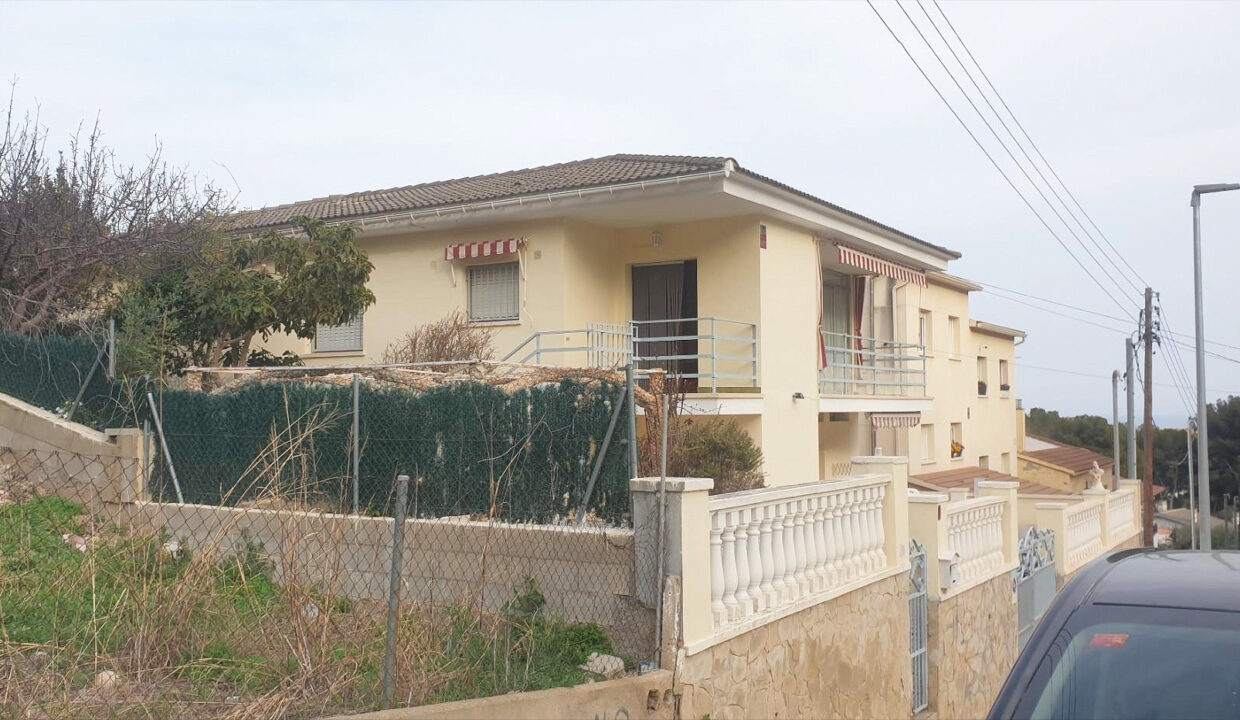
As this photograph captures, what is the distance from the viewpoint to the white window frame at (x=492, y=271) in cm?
1709

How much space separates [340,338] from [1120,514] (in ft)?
48.8

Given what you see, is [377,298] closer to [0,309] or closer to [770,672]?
[0,309]

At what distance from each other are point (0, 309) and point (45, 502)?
4485 mm

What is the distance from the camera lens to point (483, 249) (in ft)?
55.6

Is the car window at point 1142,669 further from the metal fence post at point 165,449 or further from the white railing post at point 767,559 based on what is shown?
the metal fence post at point 165,449

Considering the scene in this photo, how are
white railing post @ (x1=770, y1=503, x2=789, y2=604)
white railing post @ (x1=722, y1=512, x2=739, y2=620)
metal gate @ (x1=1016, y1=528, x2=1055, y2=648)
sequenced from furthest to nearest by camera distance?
metal gate @ (x1=1016, y1=528, x2=1055, y2=648), white railing post @ (x1=770, y1=503, x2=789, y2=604), white railing post @ (x1=722, y1=512, x2=739, y2=620)

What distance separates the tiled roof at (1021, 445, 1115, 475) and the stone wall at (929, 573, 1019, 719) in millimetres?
25019

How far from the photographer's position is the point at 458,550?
7465mm

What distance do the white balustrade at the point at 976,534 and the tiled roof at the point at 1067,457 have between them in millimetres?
25230

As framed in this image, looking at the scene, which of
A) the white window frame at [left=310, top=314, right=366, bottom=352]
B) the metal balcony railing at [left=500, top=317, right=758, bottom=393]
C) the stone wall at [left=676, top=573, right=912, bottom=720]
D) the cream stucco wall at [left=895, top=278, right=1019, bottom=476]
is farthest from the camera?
the cream stucco wall at [left=895, top=278, right=1019, bottom=476]

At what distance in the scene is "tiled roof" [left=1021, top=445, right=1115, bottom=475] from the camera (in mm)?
35250

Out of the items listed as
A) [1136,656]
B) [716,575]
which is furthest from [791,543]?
[1136,656]

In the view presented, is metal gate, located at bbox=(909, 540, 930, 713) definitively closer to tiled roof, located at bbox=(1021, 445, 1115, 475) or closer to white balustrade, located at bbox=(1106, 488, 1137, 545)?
white balustrade, located at bbox=(1106, 488, 1137, 545)

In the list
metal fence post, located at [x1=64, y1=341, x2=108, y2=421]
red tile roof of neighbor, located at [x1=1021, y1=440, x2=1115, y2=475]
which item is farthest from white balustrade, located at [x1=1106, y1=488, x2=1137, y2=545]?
metal fence post, located at [x1=64, y1=341, x2=108, y2=421]
